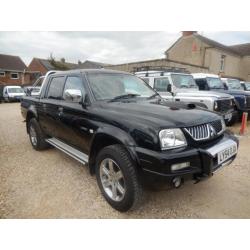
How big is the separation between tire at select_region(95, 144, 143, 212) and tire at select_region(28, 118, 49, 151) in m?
2.39

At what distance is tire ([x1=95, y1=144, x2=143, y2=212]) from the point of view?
2.45 m

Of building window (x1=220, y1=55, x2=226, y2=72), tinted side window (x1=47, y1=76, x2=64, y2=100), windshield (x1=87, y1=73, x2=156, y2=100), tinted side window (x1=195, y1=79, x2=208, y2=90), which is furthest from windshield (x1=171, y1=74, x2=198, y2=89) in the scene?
building window (x1=220, y1=55, x2=226, y2=72)

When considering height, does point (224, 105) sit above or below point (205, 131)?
below

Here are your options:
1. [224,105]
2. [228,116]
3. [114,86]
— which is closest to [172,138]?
[114,86]

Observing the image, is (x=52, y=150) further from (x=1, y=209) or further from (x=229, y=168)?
(x=229, y=168)

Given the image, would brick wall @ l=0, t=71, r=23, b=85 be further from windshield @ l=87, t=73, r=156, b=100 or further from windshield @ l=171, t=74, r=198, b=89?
windshield @ l=87, t=73, r=156, b=100

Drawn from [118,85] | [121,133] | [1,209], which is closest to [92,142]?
[121,133]

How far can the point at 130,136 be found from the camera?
2.44m

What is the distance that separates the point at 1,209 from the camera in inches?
112

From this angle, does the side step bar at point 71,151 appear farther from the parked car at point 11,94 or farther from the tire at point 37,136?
the parked car at point 11,94

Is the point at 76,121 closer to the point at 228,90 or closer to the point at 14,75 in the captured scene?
the point at 228,90

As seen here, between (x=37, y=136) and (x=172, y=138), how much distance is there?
141 inches

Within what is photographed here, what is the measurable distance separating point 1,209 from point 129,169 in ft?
5.87

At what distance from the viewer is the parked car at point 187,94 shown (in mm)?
6470
